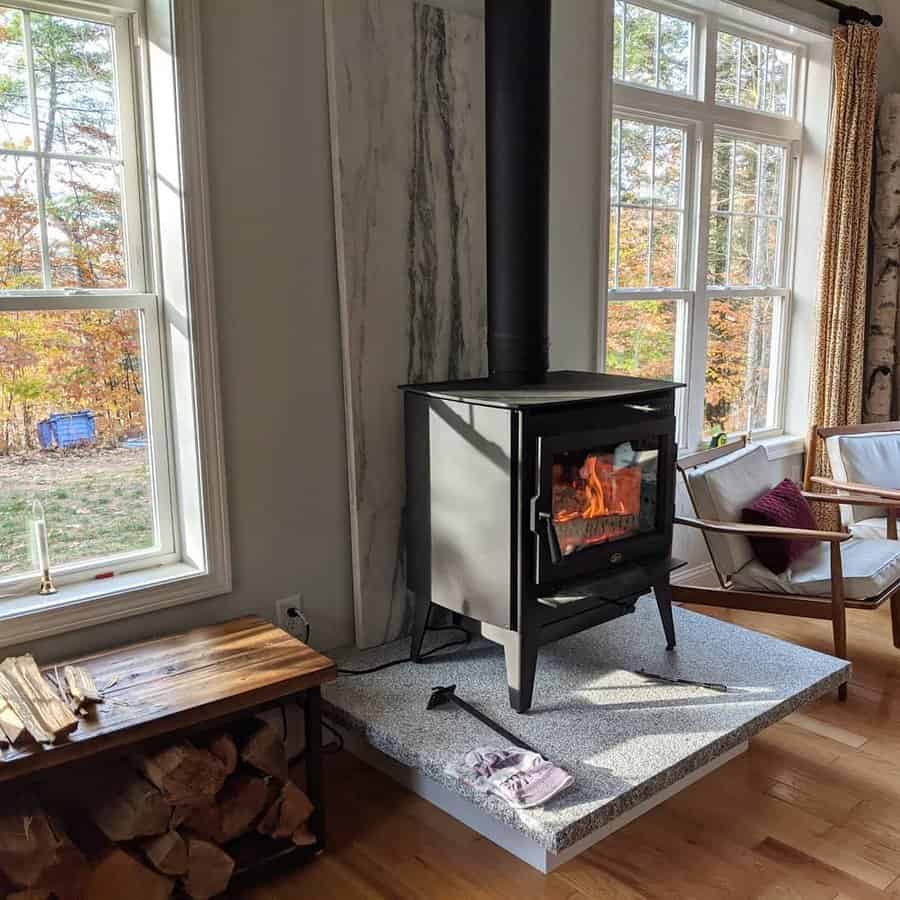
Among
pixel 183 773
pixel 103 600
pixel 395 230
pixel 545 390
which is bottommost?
pixel 183 773

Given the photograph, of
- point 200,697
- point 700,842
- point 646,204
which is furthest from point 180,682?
point 646,204

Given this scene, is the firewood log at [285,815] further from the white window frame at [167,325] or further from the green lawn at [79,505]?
the green lawn at [79,505]

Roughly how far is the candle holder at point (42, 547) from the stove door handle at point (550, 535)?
119cm

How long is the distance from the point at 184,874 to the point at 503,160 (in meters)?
1.95

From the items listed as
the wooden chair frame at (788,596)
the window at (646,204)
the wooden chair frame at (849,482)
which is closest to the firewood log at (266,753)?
the wooden chair frame at (788,596)

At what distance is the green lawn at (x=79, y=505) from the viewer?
2.22 meters

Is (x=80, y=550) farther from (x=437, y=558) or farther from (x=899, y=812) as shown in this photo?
(x=899, y=812)

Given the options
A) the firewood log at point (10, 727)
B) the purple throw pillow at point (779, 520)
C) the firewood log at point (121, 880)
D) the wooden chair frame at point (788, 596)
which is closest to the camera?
the firewood log at point (10, 727)

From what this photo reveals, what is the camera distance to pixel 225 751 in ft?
6.71

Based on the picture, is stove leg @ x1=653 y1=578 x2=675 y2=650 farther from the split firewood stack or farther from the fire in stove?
the split firewood stack

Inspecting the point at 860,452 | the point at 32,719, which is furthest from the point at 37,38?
the point at 860,452

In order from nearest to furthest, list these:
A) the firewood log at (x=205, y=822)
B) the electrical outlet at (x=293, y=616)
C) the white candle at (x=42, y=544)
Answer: the firewood log at (x=205, y=822) → the white candle at (x=42, y=544) → the electrical outlet at (x=293, y=616)

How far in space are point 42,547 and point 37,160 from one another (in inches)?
35.7

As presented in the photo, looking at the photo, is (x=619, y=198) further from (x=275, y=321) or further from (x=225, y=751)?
(x=225, y=751)
